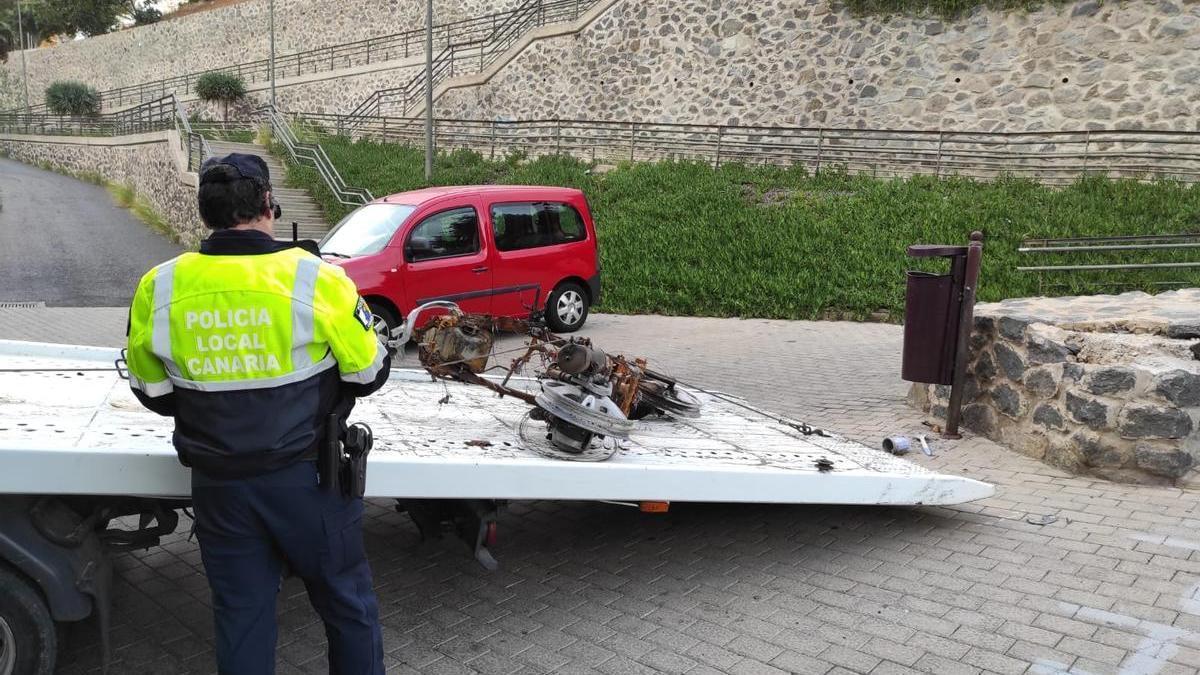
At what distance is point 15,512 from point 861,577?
339 cm

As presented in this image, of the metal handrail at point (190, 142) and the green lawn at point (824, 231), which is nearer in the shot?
the green lawn at point (824, 231)

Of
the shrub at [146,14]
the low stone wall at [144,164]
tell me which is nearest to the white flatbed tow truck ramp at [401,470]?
the low stone wall at [144,164]

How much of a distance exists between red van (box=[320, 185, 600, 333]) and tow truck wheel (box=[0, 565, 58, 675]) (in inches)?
280

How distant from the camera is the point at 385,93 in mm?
31938

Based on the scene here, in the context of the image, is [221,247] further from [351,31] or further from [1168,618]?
[351,31]

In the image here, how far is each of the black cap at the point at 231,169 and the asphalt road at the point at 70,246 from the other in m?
13.6

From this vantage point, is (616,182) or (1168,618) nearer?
(1168,618)

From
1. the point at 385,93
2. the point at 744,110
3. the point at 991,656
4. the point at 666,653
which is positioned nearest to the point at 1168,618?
the point at 991,656

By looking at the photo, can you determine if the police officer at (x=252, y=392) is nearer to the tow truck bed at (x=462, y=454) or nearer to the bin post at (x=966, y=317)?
the tow truck bed at (x=462, y=454)

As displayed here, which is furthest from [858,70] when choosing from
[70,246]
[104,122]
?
[104,122]

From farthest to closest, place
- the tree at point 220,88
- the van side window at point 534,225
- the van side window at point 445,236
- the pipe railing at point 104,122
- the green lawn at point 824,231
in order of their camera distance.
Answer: the tree at point 220,88 → the pipe railing at point 104,122 → the green lawn at point 824,231 → the van side window at point 534,225 → the van side window at point 445,236

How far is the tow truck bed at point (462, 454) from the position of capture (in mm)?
2873

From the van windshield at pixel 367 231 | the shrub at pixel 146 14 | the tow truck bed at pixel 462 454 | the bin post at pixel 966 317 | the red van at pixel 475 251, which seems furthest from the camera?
the shrub at pixel 146 14

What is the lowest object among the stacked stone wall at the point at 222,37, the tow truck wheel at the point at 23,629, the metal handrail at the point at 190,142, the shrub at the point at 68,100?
the tow truck wheel at the point at 23,629
